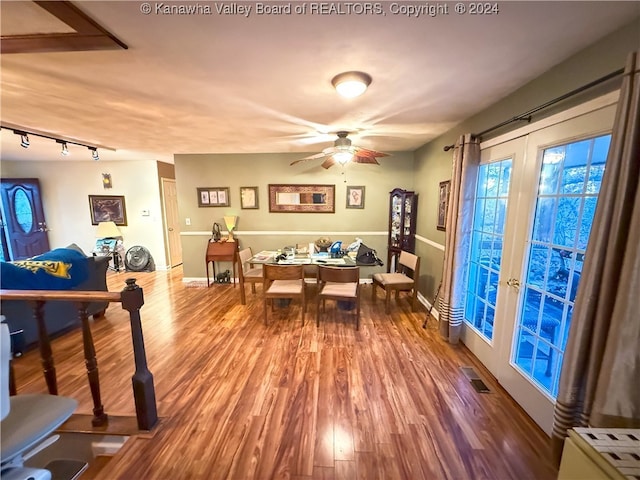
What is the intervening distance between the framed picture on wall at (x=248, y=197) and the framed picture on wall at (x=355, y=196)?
1678mm

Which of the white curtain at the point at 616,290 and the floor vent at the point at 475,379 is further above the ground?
the white curtain at the point at 616,290

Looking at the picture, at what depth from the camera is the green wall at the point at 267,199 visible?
4438mm

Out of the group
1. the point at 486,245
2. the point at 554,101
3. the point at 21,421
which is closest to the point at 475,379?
the point at 486,245

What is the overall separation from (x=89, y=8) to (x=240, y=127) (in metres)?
1.82

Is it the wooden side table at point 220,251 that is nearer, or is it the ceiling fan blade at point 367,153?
the ceiling fan blade at point 367,153

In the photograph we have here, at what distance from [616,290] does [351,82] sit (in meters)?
1.81

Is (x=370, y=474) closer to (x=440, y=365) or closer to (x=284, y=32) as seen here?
(x=440, y=365)

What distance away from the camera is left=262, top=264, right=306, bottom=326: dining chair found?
2959 millimetres

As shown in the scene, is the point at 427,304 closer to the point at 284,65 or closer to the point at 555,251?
the point at 555,251

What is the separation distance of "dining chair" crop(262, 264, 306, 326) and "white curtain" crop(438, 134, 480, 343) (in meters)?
1.60

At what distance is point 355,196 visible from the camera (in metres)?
4.50

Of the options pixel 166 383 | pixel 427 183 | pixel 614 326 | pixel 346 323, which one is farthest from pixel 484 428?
pixel 427 183

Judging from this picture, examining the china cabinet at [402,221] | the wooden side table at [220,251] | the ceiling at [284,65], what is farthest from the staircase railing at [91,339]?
the china cabinet at [402,221]

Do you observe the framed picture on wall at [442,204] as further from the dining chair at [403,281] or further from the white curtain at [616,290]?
the white curtain at [616,290]
